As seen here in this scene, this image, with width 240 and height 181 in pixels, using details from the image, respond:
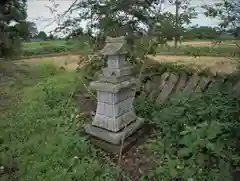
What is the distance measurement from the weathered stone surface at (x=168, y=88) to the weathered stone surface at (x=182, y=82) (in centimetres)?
6

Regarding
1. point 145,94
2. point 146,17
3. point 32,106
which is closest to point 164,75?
point 145,94

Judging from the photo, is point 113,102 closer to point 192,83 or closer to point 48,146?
point 48,146

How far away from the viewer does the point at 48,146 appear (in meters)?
2.59

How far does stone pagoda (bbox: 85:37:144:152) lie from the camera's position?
2580 millimetres

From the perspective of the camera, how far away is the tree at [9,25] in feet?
23.9

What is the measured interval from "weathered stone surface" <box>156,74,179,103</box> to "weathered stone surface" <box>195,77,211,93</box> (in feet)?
1.33

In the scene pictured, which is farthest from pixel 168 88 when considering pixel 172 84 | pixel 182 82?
pixel 182 82

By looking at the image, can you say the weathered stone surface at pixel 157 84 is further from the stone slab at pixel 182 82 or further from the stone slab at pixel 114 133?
the stone slab at pixel 114 133

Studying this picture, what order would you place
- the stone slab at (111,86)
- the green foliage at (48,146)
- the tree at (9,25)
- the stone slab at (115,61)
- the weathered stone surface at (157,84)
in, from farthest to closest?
the tree at (9,25) → the weathered stone surface at (157,84) → the stone slab at (115,61) → the stone slab at (111,86) → the green foliage at (48,146)

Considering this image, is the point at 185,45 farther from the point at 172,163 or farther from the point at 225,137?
the point at 172,163

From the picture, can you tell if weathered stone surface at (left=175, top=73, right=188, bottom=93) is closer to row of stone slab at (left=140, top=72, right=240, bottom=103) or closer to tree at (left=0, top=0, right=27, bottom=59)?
row of stone slab at (left=140, top=72, right=240, bottom=103)

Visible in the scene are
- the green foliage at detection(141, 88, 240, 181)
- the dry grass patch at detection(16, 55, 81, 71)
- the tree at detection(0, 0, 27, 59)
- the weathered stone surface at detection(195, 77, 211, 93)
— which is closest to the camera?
the green foliage at detection(141, 88, 240, 181)

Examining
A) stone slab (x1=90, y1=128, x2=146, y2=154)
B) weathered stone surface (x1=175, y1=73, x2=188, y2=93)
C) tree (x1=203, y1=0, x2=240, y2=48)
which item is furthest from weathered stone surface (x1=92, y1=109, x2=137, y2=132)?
tree (x1=203, y1=0, x2=240, y2=48)

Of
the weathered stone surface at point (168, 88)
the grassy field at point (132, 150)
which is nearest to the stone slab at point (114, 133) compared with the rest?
the grassy field at point (132, 150)
